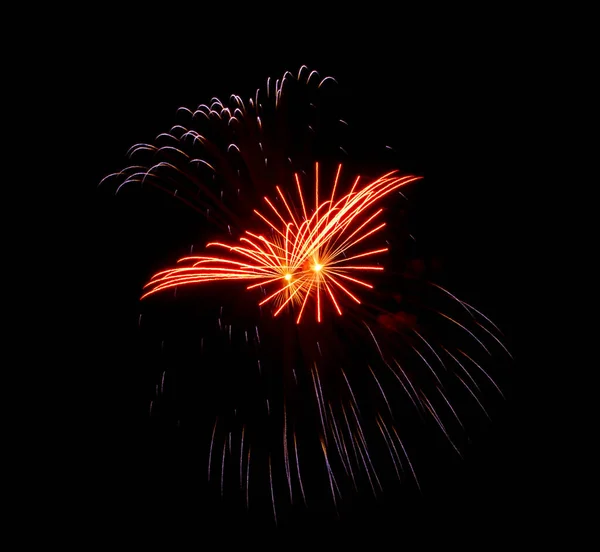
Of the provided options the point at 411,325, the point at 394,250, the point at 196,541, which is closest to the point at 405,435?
the point at 411,325

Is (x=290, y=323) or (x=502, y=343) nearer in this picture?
(x=290, y=323)

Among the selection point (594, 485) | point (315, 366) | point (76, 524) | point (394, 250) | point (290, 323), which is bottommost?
point (594, 485)

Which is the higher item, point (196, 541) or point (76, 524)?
point (76, 524)

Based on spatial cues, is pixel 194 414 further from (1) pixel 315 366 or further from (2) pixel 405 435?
(2) pixel 405 435
